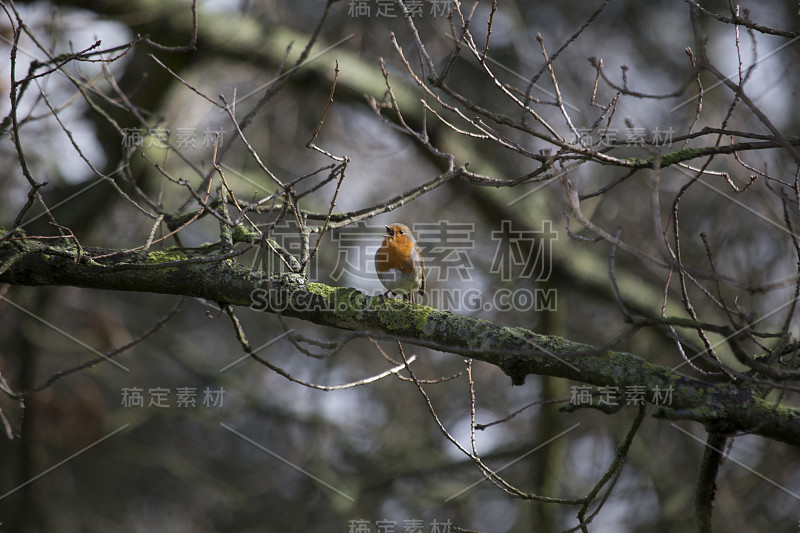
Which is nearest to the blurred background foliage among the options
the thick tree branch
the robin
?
the robin

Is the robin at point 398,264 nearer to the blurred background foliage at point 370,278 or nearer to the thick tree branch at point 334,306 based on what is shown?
the blurred background foliage at point 370,278

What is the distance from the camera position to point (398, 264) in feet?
13.6

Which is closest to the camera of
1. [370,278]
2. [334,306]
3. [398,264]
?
[334,306]

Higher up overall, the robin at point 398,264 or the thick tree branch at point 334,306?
the robin at point 398,264

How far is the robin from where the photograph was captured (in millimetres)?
4152

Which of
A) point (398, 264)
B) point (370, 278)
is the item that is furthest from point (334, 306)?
point (370, 278)

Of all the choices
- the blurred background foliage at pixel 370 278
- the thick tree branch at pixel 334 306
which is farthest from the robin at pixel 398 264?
the thick tree branch at pixel 334 306

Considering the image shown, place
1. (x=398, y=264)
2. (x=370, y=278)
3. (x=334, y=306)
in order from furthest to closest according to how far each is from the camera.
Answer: (x=370, y=278) < (x=398, y=264) < (x=334, y=306)

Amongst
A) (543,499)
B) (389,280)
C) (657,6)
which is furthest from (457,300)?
(657,6)

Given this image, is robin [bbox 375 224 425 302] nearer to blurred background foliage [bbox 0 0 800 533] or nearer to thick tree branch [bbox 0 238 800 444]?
blurred background foliage [bbox 0 0 800 533]

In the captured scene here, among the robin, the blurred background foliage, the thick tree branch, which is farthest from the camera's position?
the blurred background foliage

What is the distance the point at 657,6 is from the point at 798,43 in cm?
228

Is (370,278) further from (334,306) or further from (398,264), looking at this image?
(334,306)

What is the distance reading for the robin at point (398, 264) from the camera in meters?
4.15
